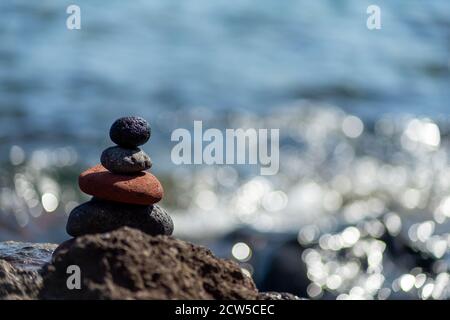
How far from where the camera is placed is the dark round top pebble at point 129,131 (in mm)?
5219

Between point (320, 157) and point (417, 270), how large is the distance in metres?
4.06

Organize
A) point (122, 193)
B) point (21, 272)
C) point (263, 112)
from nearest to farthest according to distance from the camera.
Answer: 1. point (21, 272)
2. point (122, 193)
3. point (263, 112)

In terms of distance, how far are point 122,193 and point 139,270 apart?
3.53 ft

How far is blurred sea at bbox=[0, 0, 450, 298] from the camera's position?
11180 millimetres

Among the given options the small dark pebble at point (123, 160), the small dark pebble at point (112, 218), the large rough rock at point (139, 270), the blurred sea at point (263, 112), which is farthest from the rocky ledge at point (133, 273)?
the blurred sea at point (263, 112)

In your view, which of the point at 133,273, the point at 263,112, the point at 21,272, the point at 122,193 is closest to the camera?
the point at 133,273

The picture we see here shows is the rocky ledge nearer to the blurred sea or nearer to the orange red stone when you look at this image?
the orange red stone

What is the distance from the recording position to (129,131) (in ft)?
17.1

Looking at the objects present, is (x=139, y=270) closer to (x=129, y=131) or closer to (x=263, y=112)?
(x=129, y=131)

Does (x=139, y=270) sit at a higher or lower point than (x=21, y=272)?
higher

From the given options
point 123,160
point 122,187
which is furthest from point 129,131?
point 122,187

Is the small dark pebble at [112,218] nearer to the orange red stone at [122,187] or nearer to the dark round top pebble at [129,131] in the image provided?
the orange red stone at [122,187]

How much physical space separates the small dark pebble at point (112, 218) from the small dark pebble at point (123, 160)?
0.60 ft

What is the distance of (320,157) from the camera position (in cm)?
1366
